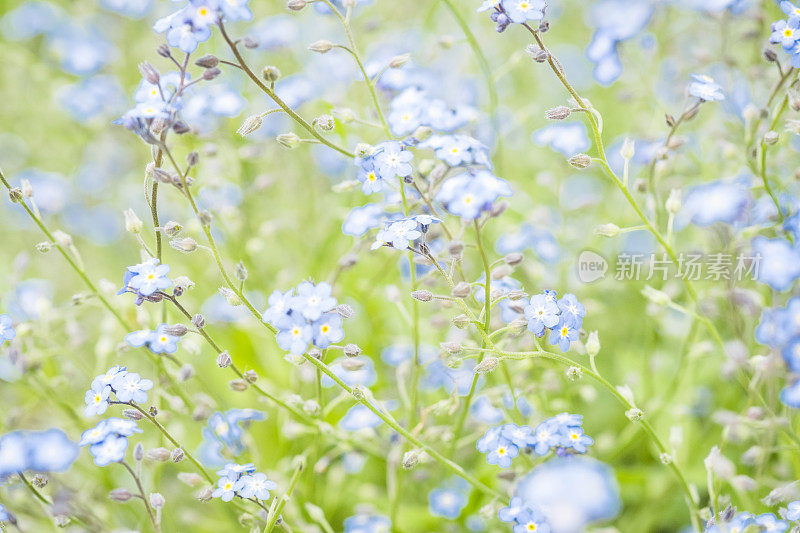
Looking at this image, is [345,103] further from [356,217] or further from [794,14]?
[794,14]

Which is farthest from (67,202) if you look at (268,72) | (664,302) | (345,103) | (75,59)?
(664,302)

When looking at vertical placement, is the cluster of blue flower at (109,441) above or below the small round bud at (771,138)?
below

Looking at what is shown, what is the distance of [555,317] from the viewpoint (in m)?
1.82

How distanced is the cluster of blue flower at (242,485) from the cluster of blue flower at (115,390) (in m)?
0.28

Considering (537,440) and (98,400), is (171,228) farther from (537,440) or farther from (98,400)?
(537,440)

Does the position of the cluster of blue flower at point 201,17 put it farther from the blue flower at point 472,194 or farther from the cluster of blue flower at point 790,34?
the cluster of blue flower at point 790,34

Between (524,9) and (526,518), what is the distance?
1.26m

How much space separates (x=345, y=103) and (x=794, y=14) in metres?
1.62

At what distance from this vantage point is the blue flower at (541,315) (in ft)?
5.97

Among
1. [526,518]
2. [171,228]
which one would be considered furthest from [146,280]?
[526,518]

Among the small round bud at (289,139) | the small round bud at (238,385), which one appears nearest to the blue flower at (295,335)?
the small round bud at (238,385)

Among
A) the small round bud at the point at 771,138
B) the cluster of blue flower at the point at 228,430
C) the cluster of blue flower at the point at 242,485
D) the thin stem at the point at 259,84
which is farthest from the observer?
the cluster of blue flower at the point at 228,430

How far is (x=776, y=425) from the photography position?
2.01 metres

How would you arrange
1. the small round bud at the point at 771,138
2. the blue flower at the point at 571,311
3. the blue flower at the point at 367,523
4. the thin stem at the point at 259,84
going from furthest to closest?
the blue flower at the point at 367,523
the small round bud at the point at 771,138
the blue flower at the point at 571,311
the thin stem at the point at 259,84
